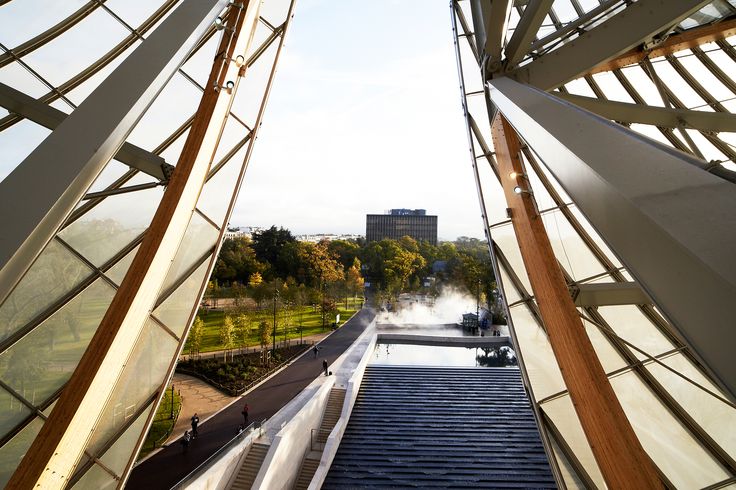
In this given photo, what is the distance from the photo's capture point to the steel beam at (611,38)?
4.34 m

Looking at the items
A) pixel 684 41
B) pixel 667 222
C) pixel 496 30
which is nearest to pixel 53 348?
pixel 667 222

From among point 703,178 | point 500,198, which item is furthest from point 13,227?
point 500,198

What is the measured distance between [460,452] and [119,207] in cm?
1912

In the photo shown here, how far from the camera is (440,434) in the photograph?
20641 millimetres

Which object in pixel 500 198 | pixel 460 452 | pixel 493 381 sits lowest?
pixel 460 452

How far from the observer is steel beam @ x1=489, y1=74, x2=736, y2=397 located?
143 cm

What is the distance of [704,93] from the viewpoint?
1144cm

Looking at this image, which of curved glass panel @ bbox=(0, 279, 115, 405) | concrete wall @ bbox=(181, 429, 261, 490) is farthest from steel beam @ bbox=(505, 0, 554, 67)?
concrete wall @ bbox=(181, 429, 261, 490)

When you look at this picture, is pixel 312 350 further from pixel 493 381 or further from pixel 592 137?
pixel 592 137

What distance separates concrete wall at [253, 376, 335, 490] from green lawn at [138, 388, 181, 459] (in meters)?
6.63

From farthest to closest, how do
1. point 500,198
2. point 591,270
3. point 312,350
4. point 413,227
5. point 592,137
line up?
point 413,227 < point 312,350 < point 500,198 < point 591,270 < point 592,137

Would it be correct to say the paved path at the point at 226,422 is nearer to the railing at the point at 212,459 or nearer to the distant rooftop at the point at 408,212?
the railing at the point at 212,459

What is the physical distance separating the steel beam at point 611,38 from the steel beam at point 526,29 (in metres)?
0.47

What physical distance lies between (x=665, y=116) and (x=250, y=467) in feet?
55.7
